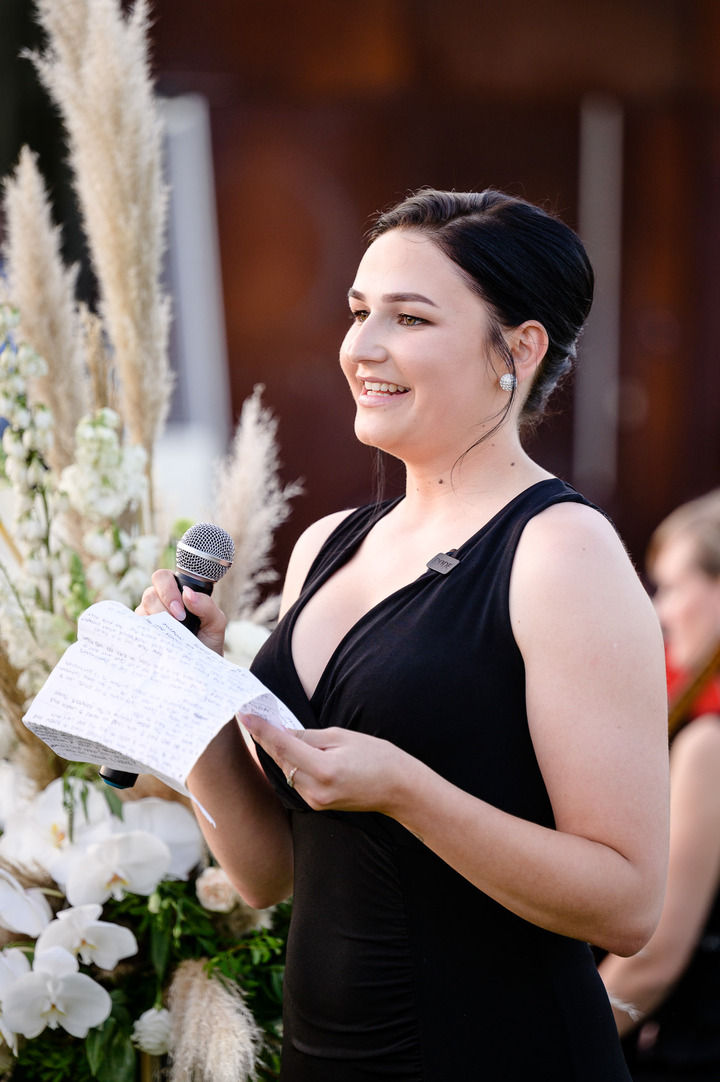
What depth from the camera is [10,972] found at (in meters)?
1.16

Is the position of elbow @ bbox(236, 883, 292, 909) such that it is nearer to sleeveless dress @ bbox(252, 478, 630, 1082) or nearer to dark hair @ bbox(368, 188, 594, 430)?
sleeveless dress @ bbox(252, 478, 630, 1082)

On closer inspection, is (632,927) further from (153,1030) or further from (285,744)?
(153,1030)

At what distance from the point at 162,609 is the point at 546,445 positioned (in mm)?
3667

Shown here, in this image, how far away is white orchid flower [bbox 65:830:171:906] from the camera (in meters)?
1.21

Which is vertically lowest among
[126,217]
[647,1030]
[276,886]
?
[647,1030]

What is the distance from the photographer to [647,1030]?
6.22 feet

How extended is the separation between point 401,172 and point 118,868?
346 cm

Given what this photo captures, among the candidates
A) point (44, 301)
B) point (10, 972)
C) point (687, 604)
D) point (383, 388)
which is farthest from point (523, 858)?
point (687, 604)

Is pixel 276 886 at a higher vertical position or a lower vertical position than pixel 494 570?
lower

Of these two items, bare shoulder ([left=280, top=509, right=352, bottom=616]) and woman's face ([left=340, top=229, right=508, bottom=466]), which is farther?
bare shoulder ([left=280, top=509, right=352, bottom=616])

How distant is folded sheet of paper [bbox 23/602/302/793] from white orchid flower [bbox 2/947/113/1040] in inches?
11.0

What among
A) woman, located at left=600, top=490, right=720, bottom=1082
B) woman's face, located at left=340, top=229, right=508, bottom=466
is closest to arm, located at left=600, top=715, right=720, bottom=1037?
woman, located at left=600, top=490, right=720, bottom=1082

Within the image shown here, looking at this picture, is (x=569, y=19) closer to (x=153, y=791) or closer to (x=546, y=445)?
(x=546, y=445)

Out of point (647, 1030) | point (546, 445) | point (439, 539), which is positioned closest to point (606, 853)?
point (439, 539)
